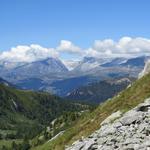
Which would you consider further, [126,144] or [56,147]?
[56,147]

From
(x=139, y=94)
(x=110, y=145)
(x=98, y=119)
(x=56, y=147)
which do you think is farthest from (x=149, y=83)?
(x=110, y=145)

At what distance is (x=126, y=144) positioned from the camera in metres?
37.2

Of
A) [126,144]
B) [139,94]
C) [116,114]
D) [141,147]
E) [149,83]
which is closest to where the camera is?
[141,147]

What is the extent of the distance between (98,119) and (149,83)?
12.9 meters

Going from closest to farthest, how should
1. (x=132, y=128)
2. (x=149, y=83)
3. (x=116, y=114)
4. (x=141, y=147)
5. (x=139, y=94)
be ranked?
(x=141, y=147)
(x=132, y=128)
(x=116, y=114)
(x=139, y=94)
(x=149, y=83)

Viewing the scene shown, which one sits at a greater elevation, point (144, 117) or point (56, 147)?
point (144, 117)

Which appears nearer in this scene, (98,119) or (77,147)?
(77,147)

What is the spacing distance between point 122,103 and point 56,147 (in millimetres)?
15258

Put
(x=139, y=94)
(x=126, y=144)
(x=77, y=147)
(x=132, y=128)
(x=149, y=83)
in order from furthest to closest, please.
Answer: (x=149, y=83) → (x=139, y=94) → (x=77, y=147) → (x=132, y=128) → (x=126, y=144)

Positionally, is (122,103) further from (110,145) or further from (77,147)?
(110,145)

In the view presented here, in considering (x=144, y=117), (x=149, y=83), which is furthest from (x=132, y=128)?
(x=149, y=83)

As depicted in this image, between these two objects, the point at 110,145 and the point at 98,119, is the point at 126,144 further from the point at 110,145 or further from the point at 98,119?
the point at 98,119

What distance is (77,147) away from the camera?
149 ft

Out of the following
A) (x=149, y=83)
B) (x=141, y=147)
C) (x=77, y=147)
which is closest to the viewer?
(x=141, y=147)
